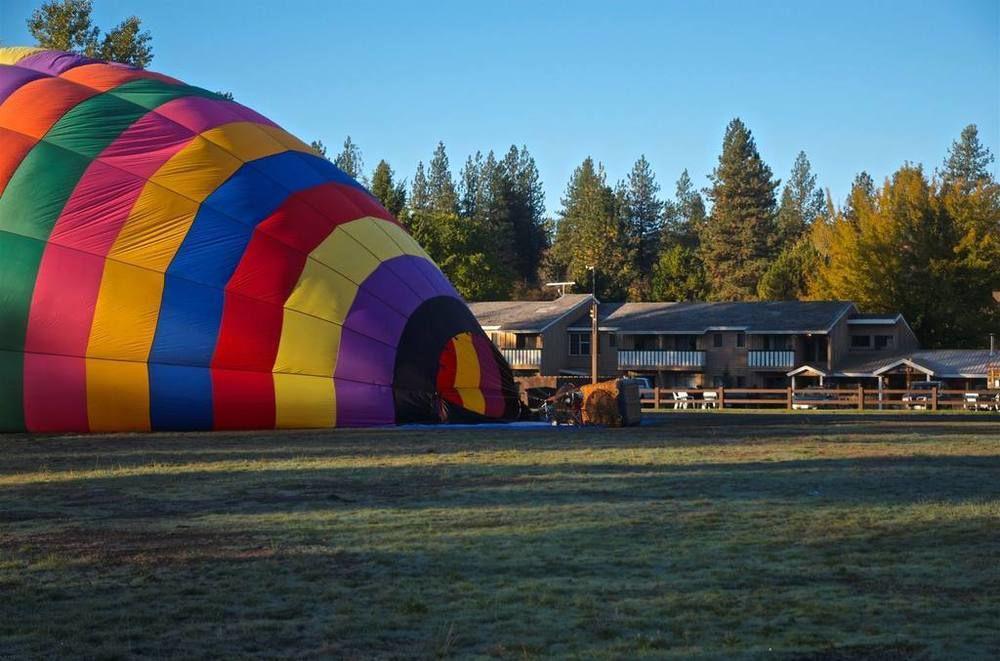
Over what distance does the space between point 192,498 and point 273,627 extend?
561 cm

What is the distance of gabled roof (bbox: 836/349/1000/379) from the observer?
169ft

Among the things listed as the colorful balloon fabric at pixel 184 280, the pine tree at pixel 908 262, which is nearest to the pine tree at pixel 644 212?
the pine tree at pixel 908 262

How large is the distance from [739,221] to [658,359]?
120ft

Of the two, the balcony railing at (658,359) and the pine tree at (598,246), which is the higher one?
the pine tree at (598,246)

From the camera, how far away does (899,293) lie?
62812 mm

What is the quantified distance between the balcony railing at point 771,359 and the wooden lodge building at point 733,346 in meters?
0.04

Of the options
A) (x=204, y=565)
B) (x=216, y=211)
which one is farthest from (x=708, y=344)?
(x=204, y=565)

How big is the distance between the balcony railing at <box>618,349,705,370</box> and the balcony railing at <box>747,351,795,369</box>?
7.10ft

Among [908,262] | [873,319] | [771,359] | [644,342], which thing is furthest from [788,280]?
[771,359]

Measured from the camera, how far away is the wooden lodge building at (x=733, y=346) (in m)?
53.9

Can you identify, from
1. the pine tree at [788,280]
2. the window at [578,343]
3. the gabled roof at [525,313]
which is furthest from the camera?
the pine tree at [788,280]

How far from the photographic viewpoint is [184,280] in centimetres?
1872

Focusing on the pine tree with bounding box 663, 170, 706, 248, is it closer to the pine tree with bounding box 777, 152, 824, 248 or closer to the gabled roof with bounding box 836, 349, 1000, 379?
the pine tree with bounding box 777, 152, 824, 248

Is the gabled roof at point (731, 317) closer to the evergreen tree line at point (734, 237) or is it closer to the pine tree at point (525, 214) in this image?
the evergreen tree line at point (734, 237)
